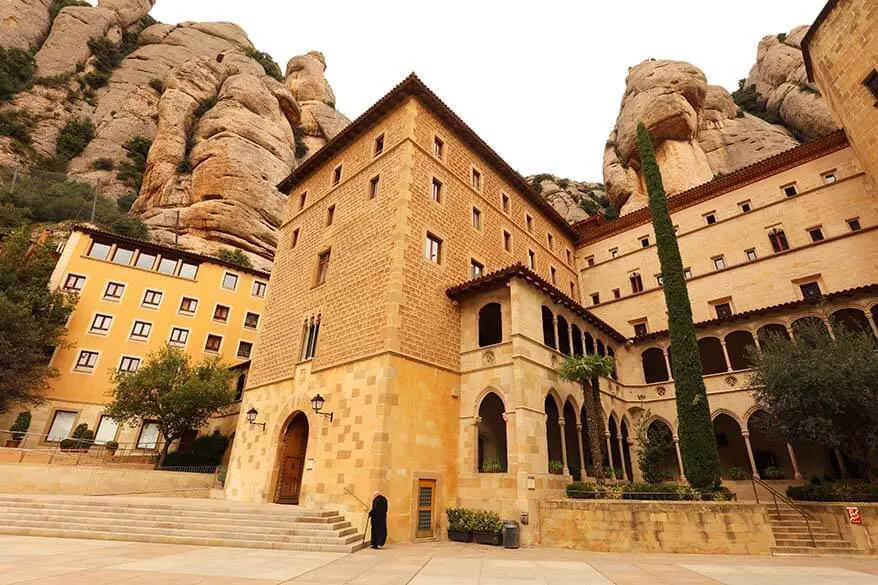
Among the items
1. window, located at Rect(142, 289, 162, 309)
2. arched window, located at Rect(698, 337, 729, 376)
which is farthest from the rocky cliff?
arched window, located at Rect(698, 337, 729, 376)

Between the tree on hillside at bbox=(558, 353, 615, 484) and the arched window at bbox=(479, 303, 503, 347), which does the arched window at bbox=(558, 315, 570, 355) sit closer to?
the arched window at bbox=(479, 303, 503, 347)

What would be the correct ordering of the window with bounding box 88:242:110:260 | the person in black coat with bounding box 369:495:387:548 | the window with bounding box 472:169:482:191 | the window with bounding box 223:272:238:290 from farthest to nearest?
the window with bounding box 223:272:238:290 → the window with bounding box 88:242:110:260 → the window with bounding box 472:169:482:191 → the person in black coat with bounding box 369:495:387:548

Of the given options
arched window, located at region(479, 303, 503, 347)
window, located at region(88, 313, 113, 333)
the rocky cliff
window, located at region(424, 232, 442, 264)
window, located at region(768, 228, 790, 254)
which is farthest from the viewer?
the rocky cliff

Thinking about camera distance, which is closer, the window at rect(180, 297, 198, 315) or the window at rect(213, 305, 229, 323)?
the window at rect(180, 297, 198, 315)

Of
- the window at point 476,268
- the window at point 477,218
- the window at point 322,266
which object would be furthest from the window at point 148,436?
the window at point 477,218

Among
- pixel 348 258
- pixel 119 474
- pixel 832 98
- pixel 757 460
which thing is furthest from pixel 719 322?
pixel 119 474

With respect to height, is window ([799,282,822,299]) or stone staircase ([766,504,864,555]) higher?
window ([799,282,822,299])

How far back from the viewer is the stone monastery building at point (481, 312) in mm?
14219

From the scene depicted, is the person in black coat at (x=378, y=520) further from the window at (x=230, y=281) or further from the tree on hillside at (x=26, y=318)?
the window at (x=230, y=281)

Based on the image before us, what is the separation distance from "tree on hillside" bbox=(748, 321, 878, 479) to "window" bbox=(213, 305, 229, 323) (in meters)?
35.0

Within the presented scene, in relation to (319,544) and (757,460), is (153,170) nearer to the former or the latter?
(319,544)

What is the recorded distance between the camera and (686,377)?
16.0 meters

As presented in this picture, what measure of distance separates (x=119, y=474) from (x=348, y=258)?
15.6m

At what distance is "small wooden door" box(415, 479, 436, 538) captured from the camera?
13.4m
